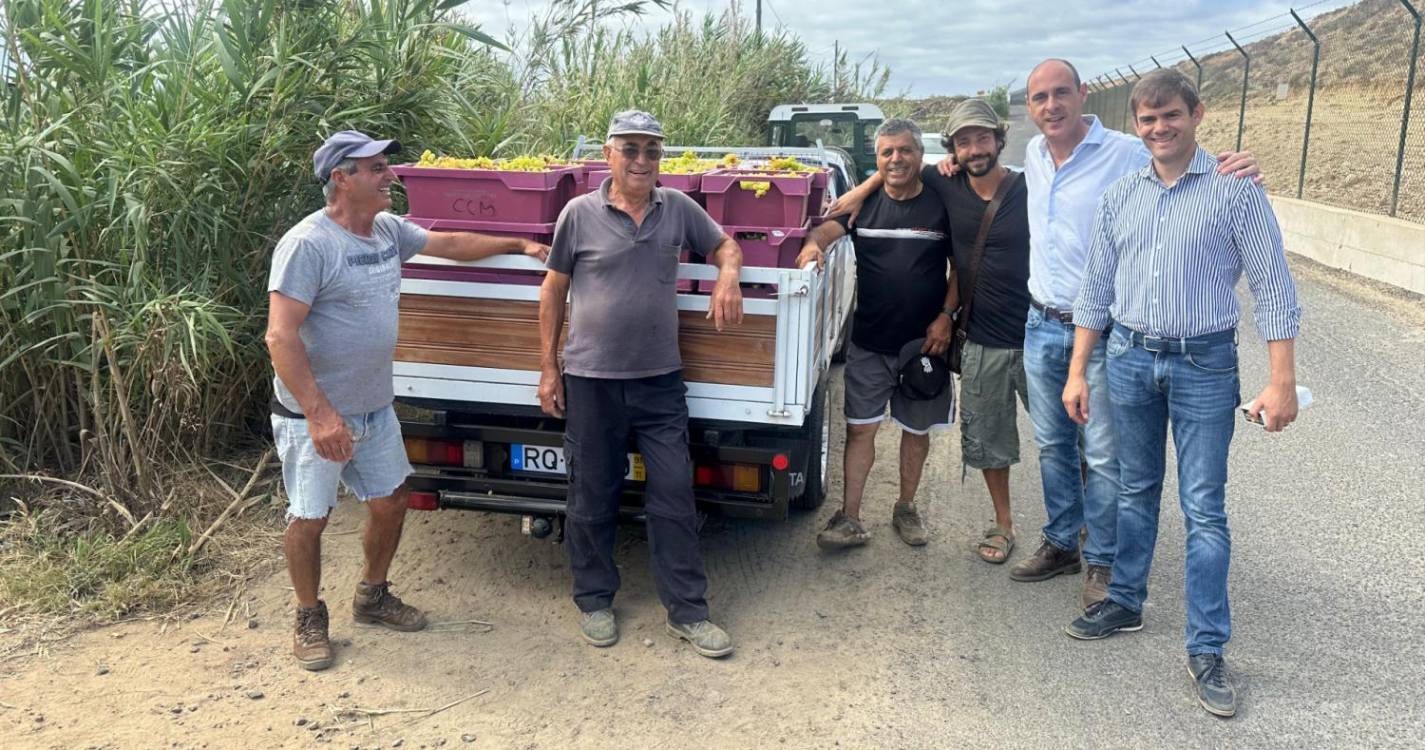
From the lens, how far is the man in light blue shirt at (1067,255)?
13.6 feet

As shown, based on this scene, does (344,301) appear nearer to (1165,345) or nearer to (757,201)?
(757,201)

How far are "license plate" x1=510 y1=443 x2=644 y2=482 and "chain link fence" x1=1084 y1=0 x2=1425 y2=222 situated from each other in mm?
10842

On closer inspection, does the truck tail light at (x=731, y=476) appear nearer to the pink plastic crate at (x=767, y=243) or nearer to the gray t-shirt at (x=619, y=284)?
the gray t-shirt at (x=619, y=284)

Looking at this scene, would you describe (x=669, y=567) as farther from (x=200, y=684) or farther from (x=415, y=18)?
(x=415, y=18)

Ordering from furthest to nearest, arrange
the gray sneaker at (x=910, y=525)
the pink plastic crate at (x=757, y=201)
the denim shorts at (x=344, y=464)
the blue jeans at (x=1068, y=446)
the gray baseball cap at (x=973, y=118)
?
the gray sneaker at (x=910, y=525)
the gray baseball cap at (x=973, y=118)
the pink plastic crate at (x=757, y=201)
the blue jeans at (x=1068, y=446)
the denim shorts at (x=344, y=464)

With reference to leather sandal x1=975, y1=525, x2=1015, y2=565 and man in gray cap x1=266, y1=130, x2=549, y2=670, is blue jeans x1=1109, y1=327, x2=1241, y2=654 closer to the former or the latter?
leather sandal x1=975, y1=525, x2=1015, y2=565

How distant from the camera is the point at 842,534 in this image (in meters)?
4.86

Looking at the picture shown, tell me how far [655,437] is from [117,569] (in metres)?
2.34

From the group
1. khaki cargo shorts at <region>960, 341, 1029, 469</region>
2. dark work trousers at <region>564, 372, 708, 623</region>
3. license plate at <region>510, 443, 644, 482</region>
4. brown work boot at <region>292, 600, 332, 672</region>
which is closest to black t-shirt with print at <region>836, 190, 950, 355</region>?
khaki cargo shorts at <region>960, 341, 1029, 469</region>

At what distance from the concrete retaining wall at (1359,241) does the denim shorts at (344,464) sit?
9640 millimetres

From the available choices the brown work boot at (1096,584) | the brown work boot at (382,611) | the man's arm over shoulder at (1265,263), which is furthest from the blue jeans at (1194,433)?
the brown work boot at (382,611)

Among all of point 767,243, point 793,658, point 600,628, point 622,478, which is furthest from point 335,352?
point 793,658

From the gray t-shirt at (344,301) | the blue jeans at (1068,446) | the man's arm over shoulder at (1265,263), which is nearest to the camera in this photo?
the man's arm over shoulder at (1265,263)

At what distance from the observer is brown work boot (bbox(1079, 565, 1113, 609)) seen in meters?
4.22
